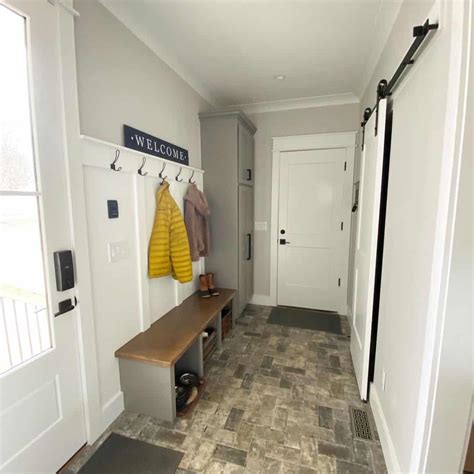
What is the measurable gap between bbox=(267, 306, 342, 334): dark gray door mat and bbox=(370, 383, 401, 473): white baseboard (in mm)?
1103

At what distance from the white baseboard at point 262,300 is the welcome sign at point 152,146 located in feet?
6.80

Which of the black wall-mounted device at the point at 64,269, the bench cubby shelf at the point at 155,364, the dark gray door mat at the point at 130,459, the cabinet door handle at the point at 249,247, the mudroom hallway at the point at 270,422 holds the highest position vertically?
the black wall-mounted device at the point at 64,269

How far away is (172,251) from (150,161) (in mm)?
723

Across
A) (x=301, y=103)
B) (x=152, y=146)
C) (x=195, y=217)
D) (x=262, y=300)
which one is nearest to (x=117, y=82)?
(x=152, y=146)

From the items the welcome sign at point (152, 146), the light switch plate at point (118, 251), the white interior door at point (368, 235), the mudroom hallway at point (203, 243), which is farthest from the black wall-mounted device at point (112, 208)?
the white interior door at point (368, 235)

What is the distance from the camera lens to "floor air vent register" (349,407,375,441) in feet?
5.07

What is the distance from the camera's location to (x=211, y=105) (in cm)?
297

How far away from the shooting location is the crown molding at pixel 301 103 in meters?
2.92

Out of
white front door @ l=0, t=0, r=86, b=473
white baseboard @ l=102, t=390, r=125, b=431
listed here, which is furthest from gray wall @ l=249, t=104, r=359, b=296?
white front door @ l=0, t=0, r=86, b=473

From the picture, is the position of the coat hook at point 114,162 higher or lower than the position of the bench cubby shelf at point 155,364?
higher

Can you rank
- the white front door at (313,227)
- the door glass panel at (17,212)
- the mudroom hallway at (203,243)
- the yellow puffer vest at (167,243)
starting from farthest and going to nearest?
the white front door at (313,227) → the yellow puffer vest at (167,243) → the door glass panel at (17,212) → the mudroom hallway at (203,243)

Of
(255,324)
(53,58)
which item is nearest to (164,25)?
(53,58)

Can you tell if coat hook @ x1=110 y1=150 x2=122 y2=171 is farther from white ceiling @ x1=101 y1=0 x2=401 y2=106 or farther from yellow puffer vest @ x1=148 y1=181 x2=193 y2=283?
white ceiling @ x1=101 y1=0 x2=401 y2=106

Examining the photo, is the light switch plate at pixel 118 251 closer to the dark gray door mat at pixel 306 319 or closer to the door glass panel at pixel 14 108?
the door glass panel at pixel 14 108
